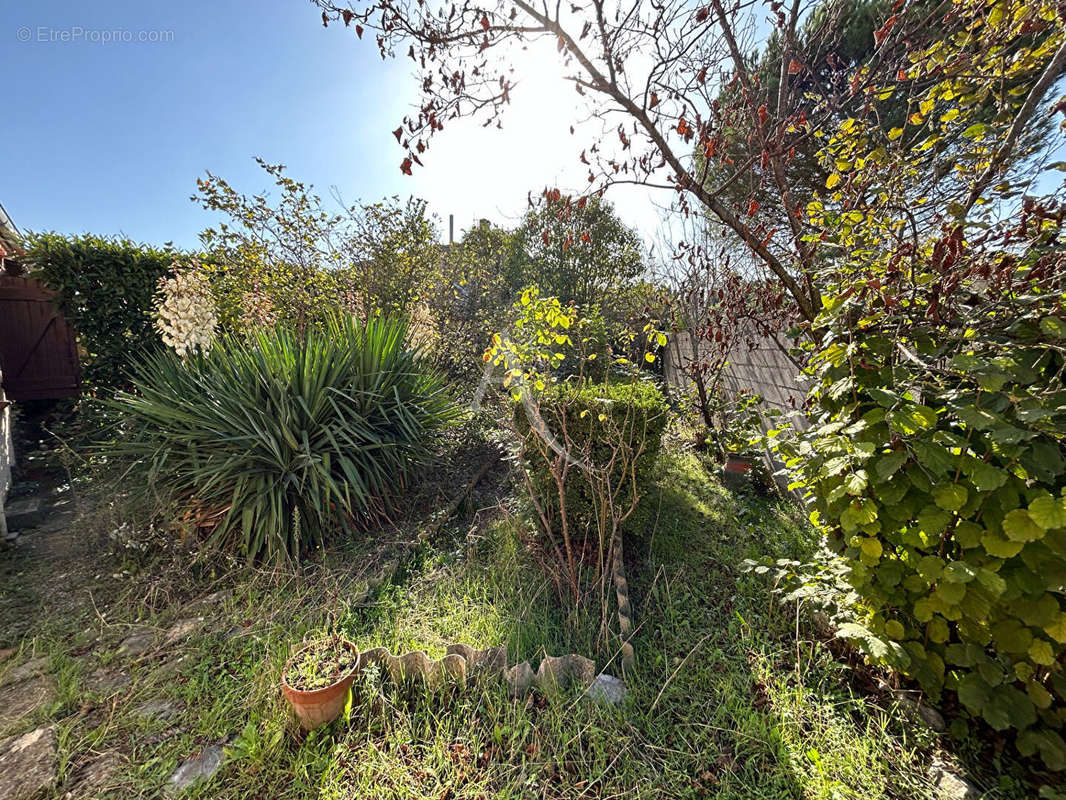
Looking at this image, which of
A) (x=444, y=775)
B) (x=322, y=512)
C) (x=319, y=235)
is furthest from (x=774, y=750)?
(x=319, y=235)

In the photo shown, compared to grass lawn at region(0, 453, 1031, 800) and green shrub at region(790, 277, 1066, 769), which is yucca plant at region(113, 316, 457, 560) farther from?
green shrub at region(790, 277, 1066, 769)

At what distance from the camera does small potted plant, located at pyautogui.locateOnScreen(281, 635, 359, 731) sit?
1580 millimetres

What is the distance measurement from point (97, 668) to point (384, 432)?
6.52 ft

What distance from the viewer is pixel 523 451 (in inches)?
109

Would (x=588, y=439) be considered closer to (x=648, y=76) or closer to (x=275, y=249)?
(x=648, y=76)

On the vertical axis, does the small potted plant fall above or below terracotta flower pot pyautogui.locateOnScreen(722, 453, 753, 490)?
below

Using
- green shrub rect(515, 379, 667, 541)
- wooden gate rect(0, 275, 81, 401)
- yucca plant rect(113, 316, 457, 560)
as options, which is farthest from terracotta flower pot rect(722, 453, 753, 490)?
wooden gate rect(0, 275, 81, 401)

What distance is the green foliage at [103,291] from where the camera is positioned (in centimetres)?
439

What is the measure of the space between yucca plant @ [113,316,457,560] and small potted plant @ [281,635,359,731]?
1078mm

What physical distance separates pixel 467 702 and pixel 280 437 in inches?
87.1

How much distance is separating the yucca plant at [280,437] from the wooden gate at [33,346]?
9.19 feet

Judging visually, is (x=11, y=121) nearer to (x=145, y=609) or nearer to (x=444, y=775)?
(x=145, y=609)

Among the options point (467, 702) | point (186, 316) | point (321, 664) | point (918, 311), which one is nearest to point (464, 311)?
point (186, 316)

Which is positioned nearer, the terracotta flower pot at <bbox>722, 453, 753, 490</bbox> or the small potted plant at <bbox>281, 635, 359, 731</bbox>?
the small potted plant at <bbox>281, 635, 359, 731</bbox>
